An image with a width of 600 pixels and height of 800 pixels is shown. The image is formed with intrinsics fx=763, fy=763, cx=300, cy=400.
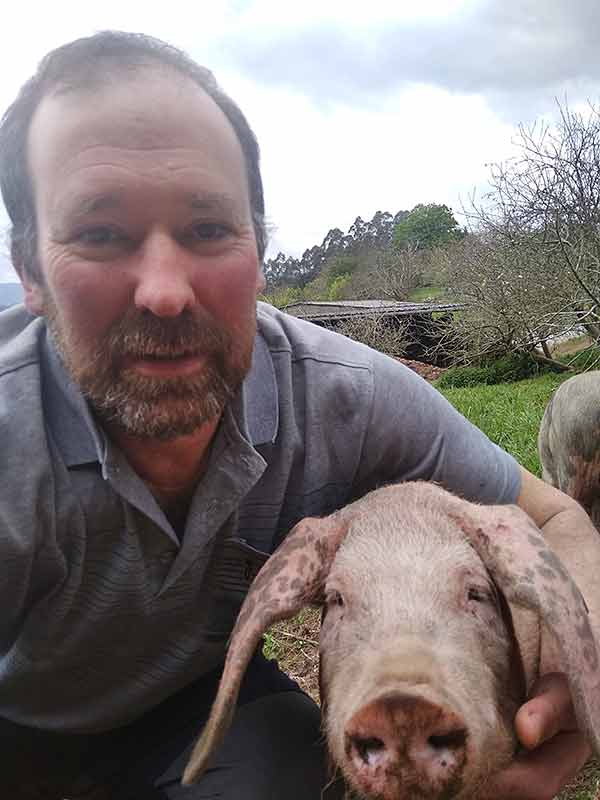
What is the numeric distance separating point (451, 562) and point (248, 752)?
1.04 meters

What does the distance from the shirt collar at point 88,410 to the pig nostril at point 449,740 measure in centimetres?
110

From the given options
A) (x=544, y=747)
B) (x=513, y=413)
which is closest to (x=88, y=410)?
(x=544, y=747)

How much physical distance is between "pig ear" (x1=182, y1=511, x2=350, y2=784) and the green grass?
16.0 ft

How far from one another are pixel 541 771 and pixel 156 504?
1317mm

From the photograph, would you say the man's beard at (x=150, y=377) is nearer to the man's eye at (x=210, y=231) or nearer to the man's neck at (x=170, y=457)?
the man's neck at (x=170, y=457)

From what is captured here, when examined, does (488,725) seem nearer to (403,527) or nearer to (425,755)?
(425,755)

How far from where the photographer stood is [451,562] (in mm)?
→ 2127

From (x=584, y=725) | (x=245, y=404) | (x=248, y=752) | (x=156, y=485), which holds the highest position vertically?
(x=245, y=404)

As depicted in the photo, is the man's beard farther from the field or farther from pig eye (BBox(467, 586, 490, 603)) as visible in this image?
the field

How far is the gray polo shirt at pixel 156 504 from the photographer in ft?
7.25

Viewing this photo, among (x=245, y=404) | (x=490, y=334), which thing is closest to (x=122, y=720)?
(x=245, y=404)

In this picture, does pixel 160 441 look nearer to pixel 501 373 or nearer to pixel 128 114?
pixel 128 114

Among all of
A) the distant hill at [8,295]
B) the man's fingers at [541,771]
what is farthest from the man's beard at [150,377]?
the man's fingers at [541,771]

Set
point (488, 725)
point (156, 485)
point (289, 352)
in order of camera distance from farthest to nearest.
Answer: point (289, 352) → point (156, 485) → point (488, 725)
